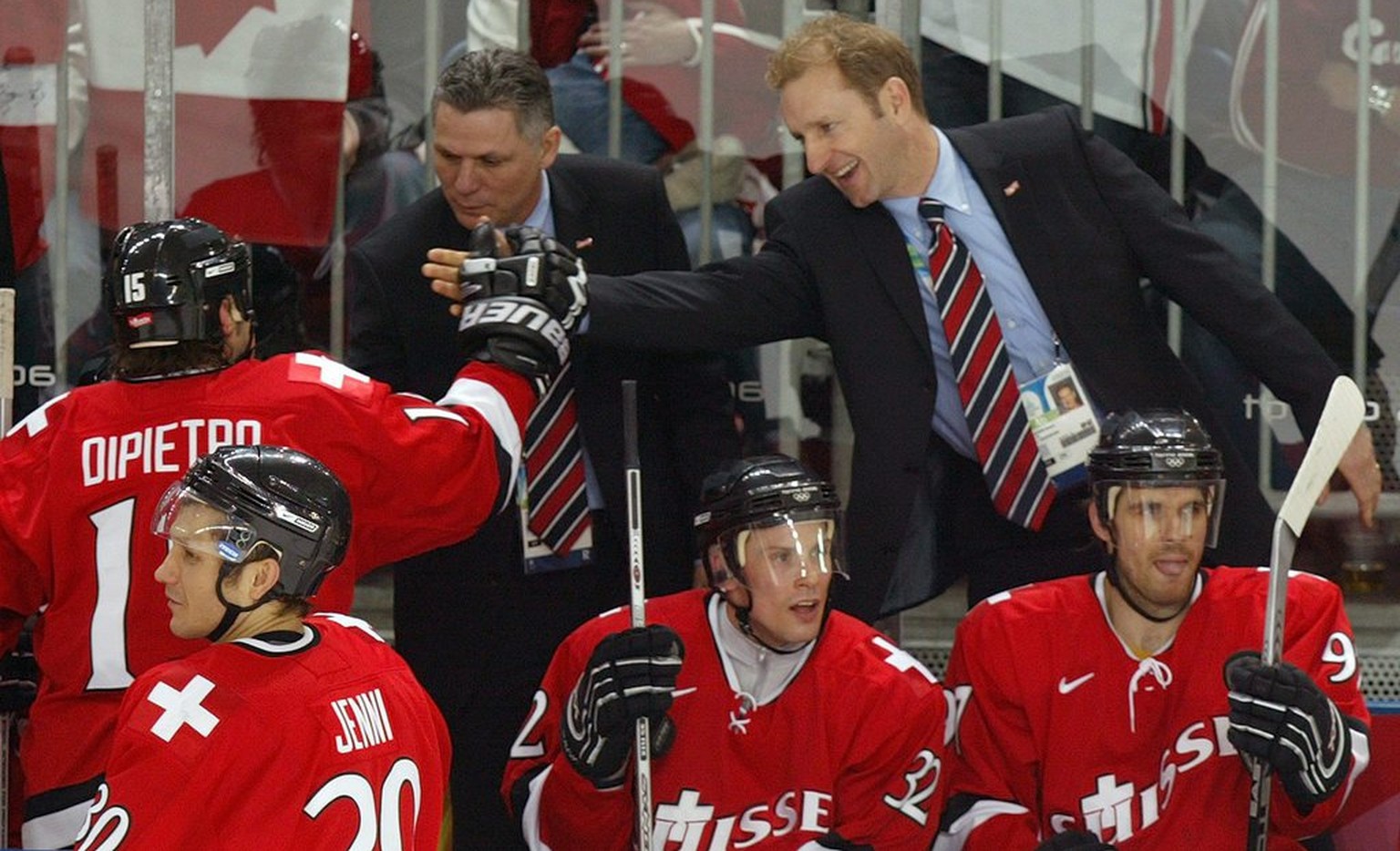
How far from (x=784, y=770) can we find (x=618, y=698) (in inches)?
12.2

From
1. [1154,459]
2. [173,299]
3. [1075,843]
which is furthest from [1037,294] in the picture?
[173,299]

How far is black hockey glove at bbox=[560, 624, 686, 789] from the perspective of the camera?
10.7ft

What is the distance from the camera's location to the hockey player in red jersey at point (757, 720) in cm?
333

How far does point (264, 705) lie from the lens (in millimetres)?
2641

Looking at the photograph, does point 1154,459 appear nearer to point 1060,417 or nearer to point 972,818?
point 1060,417

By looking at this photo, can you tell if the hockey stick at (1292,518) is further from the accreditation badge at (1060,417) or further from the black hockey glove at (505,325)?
the black hockey glove at (505,325)

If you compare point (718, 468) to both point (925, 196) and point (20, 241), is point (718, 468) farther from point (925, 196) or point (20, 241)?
point (20, 241)

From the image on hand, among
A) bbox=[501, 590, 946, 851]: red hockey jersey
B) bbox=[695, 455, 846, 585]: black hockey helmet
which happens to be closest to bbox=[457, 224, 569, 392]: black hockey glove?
bbox=[695, 455, 846, 585]: black hockey helmet

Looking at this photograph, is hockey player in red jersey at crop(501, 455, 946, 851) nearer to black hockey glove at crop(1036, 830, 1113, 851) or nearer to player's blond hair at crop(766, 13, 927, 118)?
black hockey glove at crop(1036, 830, 1113, 851)

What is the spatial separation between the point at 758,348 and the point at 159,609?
4.78 ft

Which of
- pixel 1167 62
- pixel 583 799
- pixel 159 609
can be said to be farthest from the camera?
pixel 1167 62

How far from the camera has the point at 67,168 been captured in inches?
163

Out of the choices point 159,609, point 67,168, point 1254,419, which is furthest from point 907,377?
point 67,168

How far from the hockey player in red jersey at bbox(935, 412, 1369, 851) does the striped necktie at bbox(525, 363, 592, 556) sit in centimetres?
76
